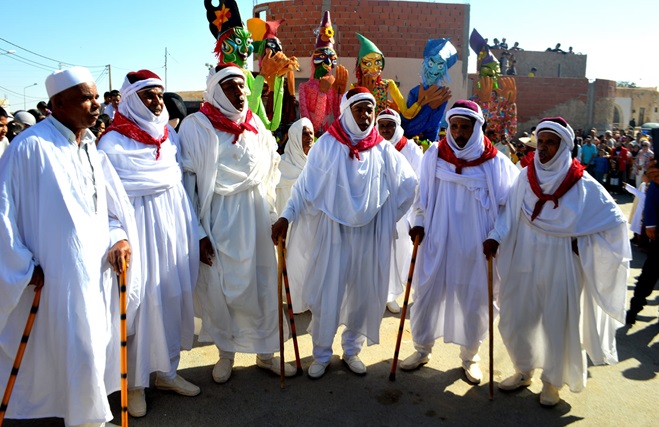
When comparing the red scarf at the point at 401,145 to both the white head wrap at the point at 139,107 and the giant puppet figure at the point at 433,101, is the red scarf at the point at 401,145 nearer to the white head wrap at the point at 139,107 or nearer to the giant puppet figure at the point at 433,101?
the giant puppet figure at the point at 433,101

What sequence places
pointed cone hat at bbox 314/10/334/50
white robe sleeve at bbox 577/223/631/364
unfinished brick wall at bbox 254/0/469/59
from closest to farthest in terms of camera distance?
1. white robe sleeve at bbox 577/223/631/364
2. pointed cone hat at bbox 314/10/334/50
3. unfinished brick wall at bbox 254/0/469/59

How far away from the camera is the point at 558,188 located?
3.44 meters

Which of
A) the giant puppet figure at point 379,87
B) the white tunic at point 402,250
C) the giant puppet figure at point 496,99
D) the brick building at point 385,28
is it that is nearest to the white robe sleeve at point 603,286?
the white tunic at point 402,250

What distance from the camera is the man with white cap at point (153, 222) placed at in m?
3.27

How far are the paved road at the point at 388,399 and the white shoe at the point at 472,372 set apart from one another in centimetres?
6

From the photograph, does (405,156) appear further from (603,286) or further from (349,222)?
(603,286)

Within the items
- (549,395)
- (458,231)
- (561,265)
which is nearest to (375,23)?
(458,231)

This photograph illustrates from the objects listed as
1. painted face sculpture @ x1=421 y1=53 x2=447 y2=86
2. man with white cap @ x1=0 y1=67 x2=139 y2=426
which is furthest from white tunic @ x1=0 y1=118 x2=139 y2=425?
painted face sculpture @ x1=421 y1=53 x2=447 y2=86

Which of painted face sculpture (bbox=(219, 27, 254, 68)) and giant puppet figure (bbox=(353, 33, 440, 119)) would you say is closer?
painted face sculpture (bbox=(219, 27, 254, 68))

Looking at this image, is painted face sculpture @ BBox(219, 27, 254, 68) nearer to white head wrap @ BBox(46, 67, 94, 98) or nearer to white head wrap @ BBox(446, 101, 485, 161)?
white head wrap @ BBox(446, 101, 485, 161)

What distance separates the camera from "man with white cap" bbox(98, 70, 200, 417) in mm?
3270

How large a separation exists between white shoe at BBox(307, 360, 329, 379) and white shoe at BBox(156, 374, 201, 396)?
2.72 ft

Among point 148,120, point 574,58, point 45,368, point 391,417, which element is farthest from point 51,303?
point 574,58

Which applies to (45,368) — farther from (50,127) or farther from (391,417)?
(391,417)
